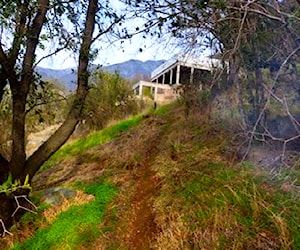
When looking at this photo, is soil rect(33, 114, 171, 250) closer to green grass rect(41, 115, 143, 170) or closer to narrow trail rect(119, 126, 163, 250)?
narrow trail rect(119, 126, 163, 250)

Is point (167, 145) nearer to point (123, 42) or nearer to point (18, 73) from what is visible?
point (123, 42)

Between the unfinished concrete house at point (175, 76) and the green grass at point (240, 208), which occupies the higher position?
the unfinished concrete house at point (175, 76)

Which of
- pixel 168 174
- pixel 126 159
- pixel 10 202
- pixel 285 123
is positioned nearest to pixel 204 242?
pixel 168 174

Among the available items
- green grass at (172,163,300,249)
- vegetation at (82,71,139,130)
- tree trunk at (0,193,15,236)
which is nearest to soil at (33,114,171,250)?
green grass at (172,163,300,249)

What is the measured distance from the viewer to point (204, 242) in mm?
4348

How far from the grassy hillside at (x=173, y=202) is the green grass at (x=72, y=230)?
0.04ft

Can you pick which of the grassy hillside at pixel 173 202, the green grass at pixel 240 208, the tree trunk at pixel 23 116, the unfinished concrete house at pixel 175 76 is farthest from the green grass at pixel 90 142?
the green grass at pixel 240 208

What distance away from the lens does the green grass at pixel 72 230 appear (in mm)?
5418

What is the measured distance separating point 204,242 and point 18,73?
12.9ft

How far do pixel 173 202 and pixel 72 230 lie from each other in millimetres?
1459

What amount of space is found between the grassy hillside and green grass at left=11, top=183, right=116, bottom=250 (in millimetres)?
13

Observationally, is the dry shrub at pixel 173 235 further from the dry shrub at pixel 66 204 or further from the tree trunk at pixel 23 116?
the tree trunk at pixel 23 116

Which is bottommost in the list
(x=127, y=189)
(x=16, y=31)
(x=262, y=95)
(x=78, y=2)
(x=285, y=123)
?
(x=127, y=189)

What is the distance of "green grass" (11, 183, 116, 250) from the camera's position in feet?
17.8
